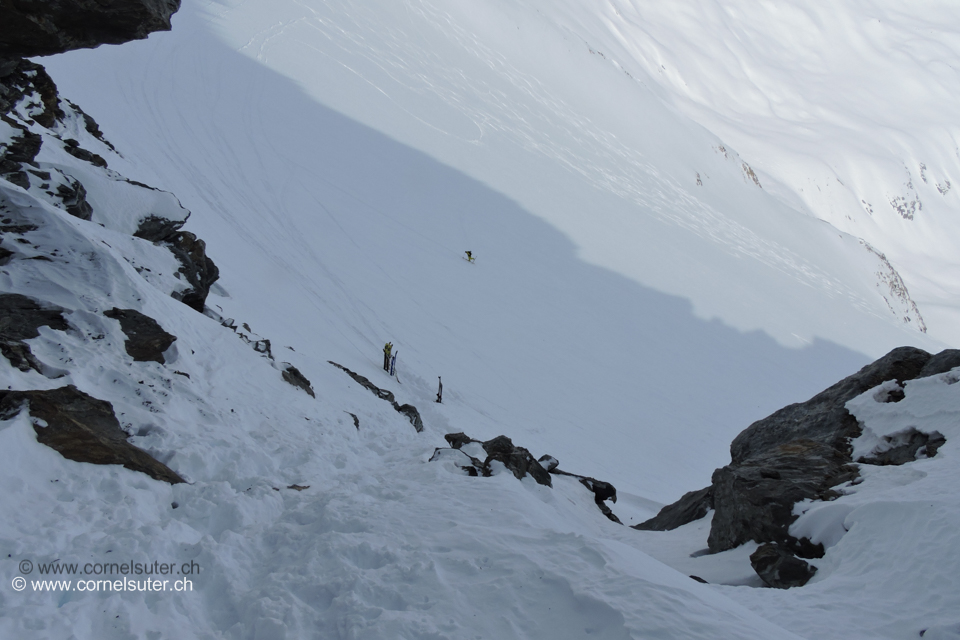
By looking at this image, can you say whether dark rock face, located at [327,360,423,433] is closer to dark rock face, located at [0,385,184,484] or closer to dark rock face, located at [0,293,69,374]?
dark rock face, located at [0,293,69,374]

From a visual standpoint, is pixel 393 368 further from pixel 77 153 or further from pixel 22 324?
pixel 22 324

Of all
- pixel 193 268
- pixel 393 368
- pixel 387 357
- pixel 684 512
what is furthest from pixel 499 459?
pixel 387 357

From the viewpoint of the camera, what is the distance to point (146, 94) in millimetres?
25688

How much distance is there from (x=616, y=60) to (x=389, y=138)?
34.2 meters

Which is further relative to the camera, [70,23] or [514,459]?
[514,459]

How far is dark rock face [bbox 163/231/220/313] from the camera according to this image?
9.52m

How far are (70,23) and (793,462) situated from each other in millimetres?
8936

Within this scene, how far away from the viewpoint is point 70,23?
593 cm

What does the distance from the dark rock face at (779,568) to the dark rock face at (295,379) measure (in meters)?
5.98

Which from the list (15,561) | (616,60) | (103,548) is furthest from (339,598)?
(616,60)

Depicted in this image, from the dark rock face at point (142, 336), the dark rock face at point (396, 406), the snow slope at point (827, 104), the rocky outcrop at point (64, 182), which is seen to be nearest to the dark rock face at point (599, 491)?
the dark rock face at point (396, 406)

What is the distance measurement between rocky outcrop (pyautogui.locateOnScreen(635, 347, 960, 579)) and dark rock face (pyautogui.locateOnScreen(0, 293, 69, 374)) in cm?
705

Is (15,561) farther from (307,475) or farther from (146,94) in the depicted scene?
(146,94)

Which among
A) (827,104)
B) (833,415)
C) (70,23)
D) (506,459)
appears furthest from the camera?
(827,104)
